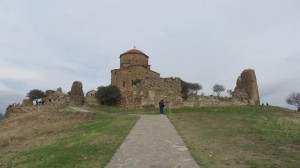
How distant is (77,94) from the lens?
40.3 meters

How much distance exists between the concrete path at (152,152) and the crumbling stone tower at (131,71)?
37.7 meters

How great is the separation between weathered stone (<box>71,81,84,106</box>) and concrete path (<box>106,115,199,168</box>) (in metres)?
23.6

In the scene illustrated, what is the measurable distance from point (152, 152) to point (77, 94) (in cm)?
2916

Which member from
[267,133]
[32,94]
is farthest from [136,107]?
[32,94]

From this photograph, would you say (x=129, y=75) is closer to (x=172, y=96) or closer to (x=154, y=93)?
(x=154, y=93)

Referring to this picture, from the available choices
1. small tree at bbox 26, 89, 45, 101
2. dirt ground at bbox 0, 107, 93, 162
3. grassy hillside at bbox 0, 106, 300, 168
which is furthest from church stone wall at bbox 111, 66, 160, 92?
grassy hillside at bbox 0, 106, 300, 168

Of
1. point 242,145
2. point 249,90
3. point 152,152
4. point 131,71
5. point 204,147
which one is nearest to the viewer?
point 152,152

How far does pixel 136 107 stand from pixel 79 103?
20.9ft

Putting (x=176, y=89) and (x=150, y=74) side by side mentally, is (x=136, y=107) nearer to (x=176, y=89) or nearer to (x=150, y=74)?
(x=176, y=89)

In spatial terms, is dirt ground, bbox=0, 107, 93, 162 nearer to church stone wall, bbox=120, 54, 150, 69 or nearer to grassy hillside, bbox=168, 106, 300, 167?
grassy hillside, bbox=168, 106, 300, 167

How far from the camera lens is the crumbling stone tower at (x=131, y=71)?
55.4 metres

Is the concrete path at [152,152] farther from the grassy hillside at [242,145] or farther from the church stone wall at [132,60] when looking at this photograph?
the church stone wall at [132,60]

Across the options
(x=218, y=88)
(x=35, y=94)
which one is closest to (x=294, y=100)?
(x=218, y=88)

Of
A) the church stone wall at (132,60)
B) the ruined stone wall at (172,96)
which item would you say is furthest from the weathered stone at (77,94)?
the church stone wall at (132,60)
